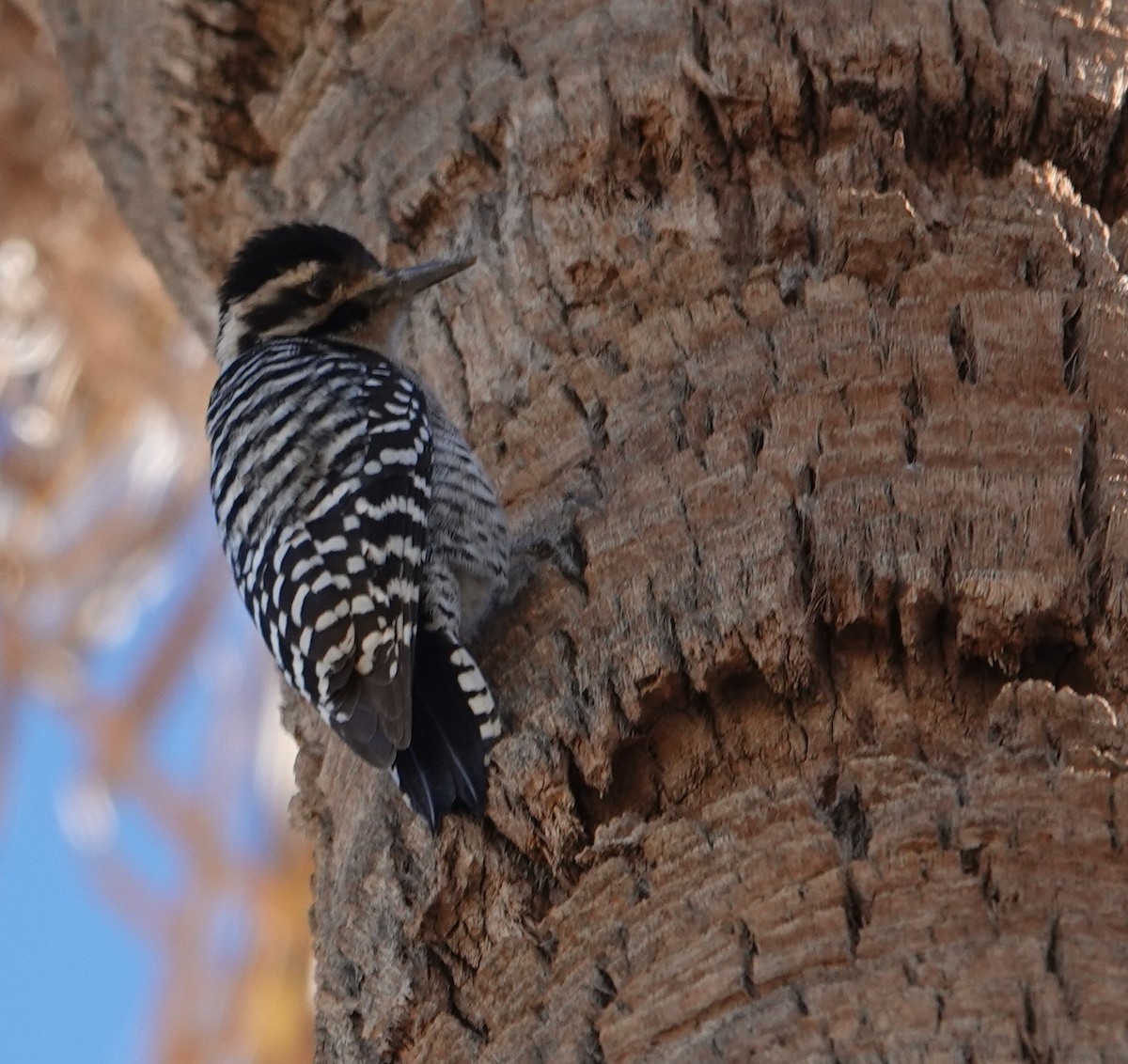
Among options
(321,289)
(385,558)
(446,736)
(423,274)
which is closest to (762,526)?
(446,736)

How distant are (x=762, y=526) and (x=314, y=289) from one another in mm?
1586

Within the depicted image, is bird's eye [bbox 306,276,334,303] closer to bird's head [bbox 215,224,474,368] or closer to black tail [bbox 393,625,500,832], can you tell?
bird's head [bbox 215,224,474,368]

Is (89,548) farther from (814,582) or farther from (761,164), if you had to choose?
(814,582)

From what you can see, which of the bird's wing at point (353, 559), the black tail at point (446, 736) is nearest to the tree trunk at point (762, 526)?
the black tail at point (446, 736)

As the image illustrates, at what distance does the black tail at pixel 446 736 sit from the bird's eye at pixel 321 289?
1.19 meters

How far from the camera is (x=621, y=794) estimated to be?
2660 mm

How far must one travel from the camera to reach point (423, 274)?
3.61 m

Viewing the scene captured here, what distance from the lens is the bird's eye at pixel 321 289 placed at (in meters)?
3.95

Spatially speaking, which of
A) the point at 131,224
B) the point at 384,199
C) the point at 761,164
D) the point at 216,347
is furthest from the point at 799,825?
the point at 131,224

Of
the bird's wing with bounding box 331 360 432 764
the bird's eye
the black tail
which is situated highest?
the bird's eye

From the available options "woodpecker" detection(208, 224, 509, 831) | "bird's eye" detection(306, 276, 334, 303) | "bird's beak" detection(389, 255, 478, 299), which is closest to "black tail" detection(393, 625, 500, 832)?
"woodpecker" detection(208, 224, 509, 831)

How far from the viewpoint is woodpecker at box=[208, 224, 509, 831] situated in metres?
2.85

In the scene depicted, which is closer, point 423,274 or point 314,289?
point 423,274

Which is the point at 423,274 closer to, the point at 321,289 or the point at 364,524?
the point at 321,289
